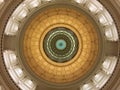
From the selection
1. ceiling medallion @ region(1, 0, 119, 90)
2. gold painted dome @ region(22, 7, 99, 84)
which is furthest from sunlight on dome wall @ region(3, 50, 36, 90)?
gold painted dome @ region(22, 7, 99, 84)

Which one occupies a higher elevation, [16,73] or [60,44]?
[60,44]

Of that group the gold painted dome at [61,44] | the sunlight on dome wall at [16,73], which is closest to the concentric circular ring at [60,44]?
the gold painted dome at [61,44]

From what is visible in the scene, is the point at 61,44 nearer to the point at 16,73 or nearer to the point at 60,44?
the point at 60,44

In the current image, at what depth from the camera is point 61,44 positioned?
21016 mm

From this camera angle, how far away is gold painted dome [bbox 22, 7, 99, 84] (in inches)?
763

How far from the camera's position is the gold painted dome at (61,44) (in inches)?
763

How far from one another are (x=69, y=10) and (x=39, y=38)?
2.83m

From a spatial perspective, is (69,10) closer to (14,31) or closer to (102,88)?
(14,31)

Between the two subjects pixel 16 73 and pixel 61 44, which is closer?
pixel 16 73

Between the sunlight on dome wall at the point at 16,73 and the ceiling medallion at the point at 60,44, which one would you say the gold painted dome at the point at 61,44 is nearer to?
the ceiling medallion at the point at 60,44

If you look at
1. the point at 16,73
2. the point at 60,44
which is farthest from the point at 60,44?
the point at 16,73

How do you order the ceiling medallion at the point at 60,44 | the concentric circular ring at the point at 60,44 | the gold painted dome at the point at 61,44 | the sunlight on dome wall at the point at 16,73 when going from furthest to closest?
the concentric circular ring at the point at 60,44 → the gold painted dome at the point at 61,44 → the ceiling medallion at the point at 60,44 → the sunlight on dome wall at the point at 16,73

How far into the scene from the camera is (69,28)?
20.5 m

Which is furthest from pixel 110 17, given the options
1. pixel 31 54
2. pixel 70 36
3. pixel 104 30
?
pixel 31 54
